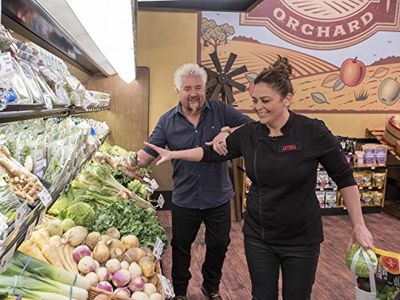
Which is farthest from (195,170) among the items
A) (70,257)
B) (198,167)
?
(70,257)

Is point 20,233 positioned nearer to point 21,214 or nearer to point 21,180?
point 21,214

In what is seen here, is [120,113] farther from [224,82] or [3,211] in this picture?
[3,211]

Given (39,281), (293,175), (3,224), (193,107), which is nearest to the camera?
(3,224)

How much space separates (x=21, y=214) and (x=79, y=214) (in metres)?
1.30

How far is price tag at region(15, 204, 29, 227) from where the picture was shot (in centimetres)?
107

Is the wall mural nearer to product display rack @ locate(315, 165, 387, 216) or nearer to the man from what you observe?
product display rack @ locate(315, 165, 387, 216)

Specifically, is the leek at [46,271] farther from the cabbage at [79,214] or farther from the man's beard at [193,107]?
the man's beard at [193,107]

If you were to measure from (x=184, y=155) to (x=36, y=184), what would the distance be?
1.44 meters

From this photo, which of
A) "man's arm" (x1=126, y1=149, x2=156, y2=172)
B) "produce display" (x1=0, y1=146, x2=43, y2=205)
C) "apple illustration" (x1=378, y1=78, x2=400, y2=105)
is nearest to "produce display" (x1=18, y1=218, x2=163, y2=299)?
"produce display" (x1=0, y1=146, x2=43, y2=205)

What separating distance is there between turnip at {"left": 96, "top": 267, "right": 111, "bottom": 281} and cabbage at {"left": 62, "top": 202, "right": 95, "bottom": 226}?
0.51m

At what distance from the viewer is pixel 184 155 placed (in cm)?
268

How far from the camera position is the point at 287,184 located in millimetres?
2232

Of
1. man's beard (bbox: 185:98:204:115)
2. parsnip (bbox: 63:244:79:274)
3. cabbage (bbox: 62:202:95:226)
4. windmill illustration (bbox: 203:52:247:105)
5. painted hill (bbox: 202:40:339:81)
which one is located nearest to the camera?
parsnip (bbox: 63:244:79:274)

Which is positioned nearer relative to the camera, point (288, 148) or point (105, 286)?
point (105, 286)
